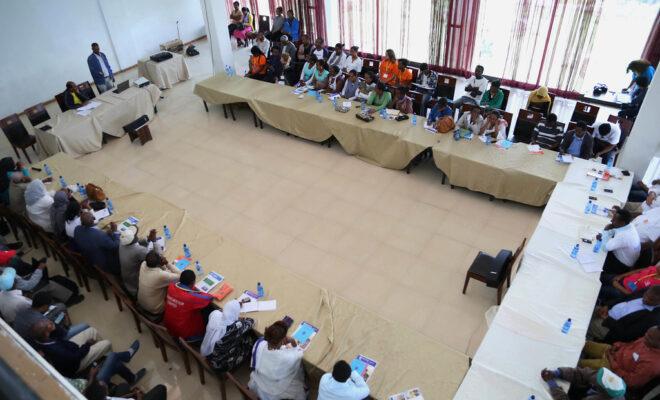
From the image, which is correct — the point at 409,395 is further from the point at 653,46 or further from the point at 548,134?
the point at 653,46

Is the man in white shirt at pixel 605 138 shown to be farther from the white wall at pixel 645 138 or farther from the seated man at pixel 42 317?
the seated man at pixel 42 317

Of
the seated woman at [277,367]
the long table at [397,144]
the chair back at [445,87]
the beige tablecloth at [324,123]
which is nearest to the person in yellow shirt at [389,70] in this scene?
the chair back at [445,87]

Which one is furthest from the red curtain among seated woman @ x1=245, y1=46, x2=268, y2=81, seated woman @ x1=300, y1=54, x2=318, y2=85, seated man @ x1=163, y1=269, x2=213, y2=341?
seated man @ x1=163, y1=269, x2=213, y2=341

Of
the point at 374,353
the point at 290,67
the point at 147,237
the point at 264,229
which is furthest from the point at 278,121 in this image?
the point at 374,353

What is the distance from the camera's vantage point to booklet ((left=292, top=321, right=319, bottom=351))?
4.18 m

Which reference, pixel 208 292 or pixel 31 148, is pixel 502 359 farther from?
pixel 31 148

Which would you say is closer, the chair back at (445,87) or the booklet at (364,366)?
the booklet at (364,366)

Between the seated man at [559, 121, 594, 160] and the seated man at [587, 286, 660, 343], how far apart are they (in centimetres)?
305

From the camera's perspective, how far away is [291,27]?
1230 cm

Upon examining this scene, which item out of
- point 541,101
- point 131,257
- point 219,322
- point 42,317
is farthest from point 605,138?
point 42,317

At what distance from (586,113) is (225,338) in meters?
6.71

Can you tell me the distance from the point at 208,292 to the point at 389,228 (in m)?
2.95

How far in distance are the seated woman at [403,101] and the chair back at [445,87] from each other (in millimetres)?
1030

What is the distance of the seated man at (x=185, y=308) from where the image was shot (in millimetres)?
4383
